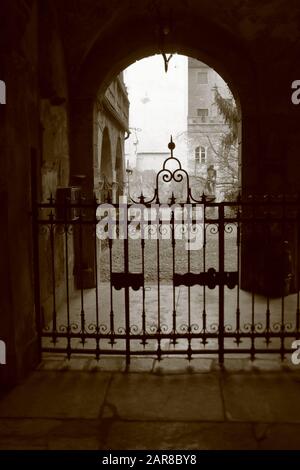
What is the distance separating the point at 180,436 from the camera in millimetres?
3846

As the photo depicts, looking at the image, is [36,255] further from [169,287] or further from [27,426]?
[169,287]

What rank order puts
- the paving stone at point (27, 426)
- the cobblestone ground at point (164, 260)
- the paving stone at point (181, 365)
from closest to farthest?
the paving stone at point (27, 426) < the paving stone at point (181, 365) < the cobblestone ground at point (164, 260)

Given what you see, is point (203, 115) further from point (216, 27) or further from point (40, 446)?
point (40, 446)

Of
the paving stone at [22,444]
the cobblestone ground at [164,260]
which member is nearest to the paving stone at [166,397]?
the paving stone at [22,444]

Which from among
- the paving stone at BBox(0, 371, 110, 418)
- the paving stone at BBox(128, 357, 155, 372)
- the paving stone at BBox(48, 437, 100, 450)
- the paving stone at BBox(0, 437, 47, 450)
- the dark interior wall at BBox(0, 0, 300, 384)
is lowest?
the paving stone at BBox(48, 437, 100, 450)

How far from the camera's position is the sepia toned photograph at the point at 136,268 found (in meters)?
4.14

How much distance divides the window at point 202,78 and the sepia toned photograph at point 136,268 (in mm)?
32284

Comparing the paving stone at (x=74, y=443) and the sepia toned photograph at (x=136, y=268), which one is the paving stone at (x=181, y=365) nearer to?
the sepia toned photograph at (x=136, y=268)

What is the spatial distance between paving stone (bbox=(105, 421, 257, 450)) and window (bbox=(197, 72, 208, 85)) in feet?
130

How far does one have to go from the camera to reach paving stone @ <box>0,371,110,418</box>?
4.28 meters

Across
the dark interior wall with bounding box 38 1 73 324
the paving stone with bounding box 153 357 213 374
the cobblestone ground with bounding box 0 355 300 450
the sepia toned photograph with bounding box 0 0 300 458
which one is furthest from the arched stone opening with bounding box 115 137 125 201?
the cobblestone ground with bounding box 0 355 300 450

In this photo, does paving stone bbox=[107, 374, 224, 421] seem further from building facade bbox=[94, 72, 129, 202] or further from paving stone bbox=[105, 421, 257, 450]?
building facade bbox=[94, 72, 129, 202]

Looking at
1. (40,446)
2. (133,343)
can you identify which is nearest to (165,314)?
(133,343)

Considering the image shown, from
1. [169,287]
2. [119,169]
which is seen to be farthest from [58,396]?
[119,169]
